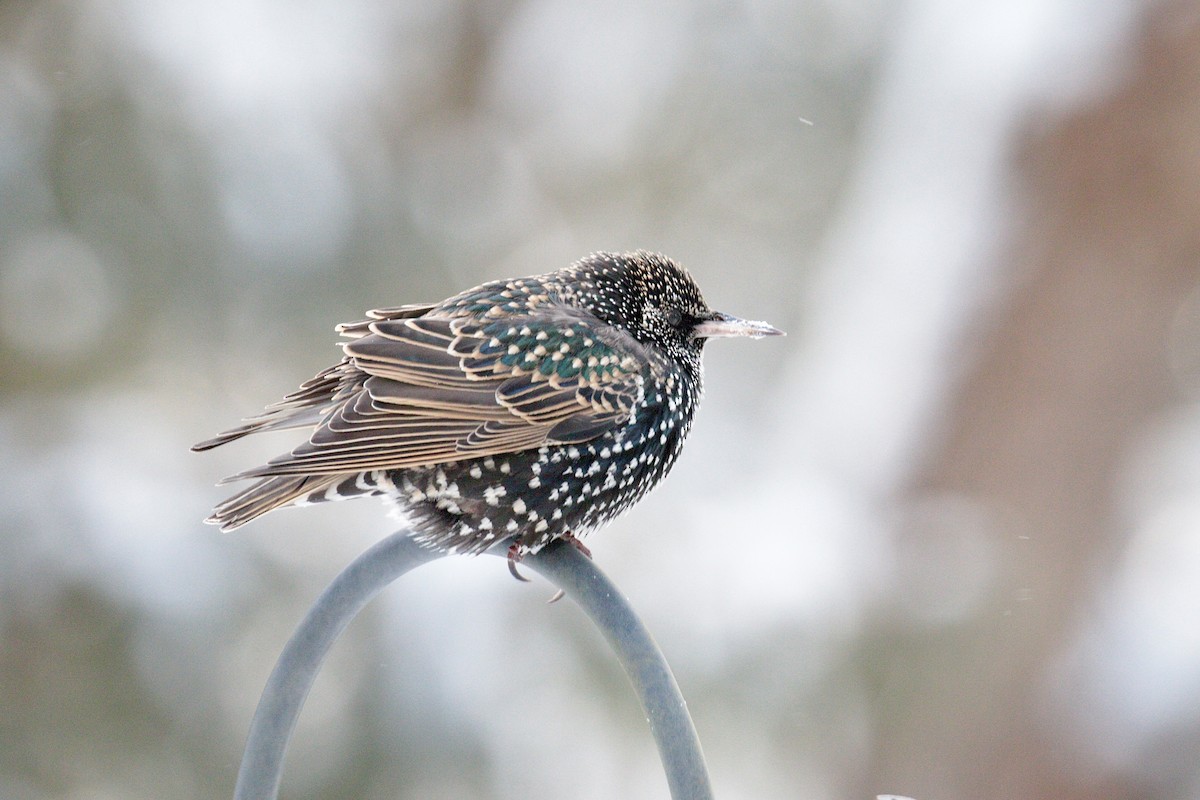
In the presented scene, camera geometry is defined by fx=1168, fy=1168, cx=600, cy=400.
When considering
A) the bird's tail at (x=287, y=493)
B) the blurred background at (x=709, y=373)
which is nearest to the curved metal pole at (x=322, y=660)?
the bird's tail at (x=287, y=493)

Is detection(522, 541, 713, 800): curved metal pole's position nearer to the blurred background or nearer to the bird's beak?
the bird's beak

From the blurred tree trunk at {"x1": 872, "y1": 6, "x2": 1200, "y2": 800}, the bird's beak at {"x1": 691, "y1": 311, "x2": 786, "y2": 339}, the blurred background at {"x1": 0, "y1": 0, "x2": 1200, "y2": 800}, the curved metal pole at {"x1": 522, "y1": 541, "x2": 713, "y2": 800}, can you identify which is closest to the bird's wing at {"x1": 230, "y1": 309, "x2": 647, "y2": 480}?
the bird's beak at {"x1": 691, "y1": 311, "x2": 786, "y2": 339}

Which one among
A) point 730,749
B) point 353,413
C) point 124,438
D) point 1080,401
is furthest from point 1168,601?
point 124,438

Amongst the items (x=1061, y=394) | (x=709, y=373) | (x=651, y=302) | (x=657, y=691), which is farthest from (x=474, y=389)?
(x=1061, y=394)

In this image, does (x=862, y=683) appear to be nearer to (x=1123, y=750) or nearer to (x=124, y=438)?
(x=1123, y=750)

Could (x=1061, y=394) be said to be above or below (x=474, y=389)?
above

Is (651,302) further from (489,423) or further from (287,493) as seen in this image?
(287,493)
